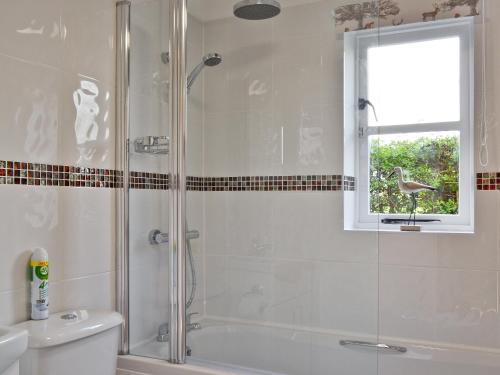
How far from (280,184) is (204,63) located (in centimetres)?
61

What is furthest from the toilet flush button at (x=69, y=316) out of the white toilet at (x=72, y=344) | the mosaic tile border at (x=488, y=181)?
the mosaic tile border at (x=488, y=181)

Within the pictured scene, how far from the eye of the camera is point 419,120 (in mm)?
2195

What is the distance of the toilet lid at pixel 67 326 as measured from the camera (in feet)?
4.63

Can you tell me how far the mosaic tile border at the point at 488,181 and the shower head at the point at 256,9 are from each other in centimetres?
113

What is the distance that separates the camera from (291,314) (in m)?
1.95

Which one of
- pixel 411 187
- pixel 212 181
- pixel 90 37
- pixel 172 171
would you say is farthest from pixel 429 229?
pixel 90 37

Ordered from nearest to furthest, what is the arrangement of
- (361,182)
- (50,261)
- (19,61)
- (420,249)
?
1. (19,61)
2. (50,261)
3. (361,182)
4. (420,249)

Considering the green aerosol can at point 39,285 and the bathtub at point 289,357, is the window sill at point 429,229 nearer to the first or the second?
the bathtub at point 289,357

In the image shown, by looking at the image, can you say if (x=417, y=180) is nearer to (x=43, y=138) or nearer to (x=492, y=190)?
(x=492, y=190)

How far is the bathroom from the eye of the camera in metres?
1.86

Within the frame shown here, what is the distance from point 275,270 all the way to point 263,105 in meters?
0.71

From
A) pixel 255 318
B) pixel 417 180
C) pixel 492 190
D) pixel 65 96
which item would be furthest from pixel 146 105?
pixel 492 190

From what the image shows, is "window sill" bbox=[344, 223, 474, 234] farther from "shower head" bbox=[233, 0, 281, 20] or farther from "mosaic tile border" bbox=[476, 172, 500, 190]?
"shower head" bbox=[233, 0, 281, 20]

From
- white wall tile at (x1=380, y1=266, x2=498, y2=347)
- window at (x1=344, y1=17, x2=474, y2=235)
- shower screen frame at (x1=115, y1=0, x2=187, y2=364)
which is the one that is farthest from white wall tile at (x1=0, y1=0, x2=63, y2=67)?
white wall tile at (x1=380, y1=266, x2=498, y2=347)
